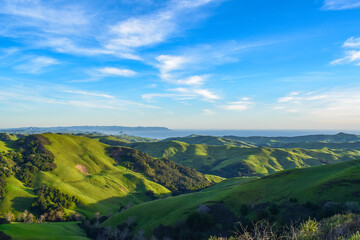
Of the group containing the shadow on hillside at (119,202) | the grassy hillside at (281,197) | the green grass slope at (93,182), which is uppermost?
the grassy hillside at (281,197)

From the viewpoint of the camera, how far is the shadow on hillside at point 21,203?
356 ft

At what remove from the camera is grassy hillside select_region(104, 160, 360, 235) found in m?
59.8

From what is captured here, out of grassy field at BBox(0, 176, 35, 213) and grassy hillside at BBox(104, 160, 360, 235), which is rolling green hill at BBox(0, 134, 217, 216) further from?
grassy hillside at BBox(104, 160, 360, 235)

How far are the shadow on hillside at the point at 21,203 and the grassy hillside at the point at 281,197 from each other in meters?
56.3

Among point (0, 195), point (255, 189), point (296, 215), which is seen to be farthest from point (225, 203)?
point (0, 195)

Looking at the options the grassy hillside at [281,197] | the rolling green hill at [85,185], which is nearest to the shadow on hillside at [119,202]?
the rolling green hill at [85,185]

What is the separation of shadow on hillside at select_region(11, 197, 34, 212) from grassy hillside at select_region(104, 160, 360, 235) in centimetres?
5631

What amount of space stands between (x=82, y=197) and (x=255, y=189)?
354ft

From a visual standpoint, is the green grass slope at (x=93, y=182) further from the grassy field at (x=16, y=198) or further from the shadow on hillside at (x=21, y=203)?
the shadow on hillside at (x=21, y=203)

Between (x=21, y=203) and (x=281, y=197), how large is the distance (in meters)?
126

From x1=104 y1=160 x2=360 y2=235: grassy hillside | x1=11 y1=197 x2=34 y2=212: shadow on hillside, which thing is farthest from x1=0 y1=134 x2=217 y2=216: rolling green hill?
x1=104 y1=160 x2=360 y2=235: grassy hillside

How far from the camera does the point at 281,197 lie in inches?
2744

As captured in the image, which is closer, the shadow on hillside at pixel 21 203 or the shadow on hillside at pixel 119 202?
the shadow on hillside at pixel 21 203

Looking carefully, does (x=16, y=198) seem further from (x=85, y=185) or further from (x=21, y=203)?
(x=85, y=185)
